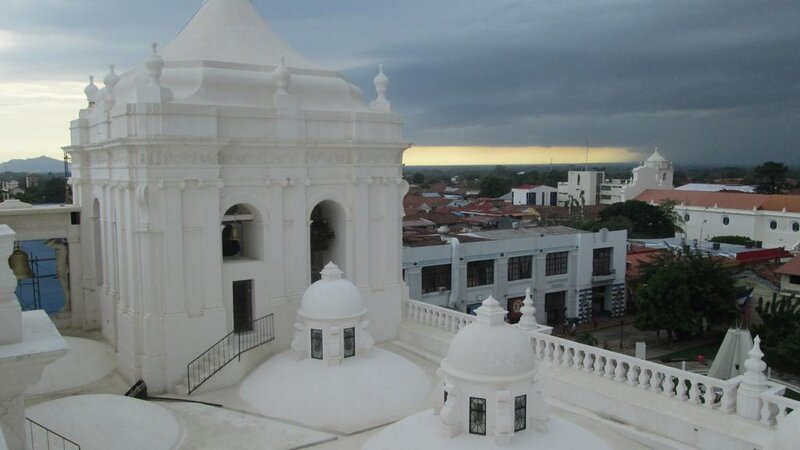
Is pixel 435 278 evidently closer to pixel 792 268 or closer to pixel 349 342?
pixel 792 268

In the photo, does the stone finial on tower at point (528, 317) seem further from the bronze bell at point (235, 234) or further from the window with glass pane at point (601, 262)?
the window with glass pane at point (601, 262)

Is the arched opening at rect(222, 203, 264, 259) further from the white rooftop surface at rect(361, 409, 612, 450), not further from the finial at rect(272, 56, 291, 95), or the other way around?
the white rooftop surface at rect(361, 409, 612, 450)

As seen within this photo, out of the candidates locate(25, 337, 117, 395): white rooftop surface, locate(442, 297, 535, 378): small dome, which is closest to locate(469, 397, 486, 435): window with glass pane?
locate(442, 297, 535, 378): small dome

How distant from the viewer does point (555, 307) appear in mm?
46750

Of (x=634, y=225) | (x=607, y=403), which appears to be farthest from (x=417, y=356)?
(x=634, y=225)

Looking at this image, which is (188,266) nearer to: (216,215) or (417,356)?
(216,215)

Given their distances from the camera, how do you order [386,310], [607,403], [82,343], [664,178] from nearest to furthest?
1. [607,403]
2. [82,343]
3. [386,310]
4. [664,178]

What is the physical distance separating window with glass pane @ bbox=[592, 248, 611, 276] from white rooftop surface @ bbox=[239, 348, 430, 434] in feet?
110

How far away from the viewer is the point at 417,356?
19266 mm

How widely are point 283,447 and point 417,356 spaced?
255 inches

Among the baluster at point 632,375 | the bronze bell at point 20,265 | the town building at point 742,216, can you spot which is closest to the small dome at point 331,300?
the baluster at point 632,375

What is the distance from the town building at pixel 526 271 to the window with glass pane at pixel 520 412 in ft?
90.9

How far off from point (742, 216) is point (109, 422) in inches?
3014

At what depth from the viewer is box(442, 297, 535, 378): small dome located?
35.2 feet
